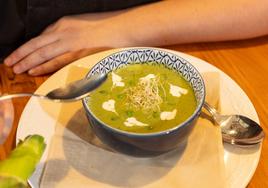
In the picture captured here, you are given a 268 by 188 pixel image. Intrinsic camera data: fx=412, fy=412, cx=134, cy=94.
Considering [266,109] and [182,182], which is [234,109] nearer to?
[266,109]

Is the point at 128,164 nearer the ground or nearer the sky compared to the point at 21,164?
nearer the ground

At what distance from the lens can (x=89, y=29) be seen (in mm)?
1008

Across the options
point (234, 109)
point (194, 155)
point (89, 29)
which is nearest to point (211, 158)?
point (194, 155)

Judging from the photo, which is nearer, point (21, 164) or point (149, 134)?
point (21, 164)

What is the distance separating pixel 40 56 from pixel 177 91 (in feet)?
1.28

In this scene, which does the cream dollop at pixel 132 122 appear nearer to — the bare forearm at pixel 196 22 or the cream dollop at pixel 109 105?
the cream dollop at pixel 109 105

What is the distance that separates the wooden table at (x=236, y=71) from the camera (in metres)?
0.83

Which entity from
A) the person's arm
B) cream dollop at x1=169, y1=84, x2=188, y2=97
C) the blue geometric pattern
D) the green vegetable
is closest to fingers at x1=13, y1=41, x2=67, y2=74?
the person's arm

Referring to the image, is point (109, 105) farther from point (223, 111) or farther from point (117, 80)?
point (223, 111)

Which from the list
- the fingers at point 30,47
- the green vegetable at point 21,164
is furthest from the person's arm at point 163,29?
the green vegetable at point 21,164

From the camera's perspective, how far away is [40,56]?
0.97 m

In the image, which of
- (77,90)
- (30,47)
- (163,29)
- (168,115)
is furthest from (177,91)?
(30,47)

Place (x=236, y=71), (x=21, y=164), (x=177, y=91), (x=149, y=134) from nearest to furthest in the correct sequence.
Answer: (x=21, y=164)
(x=149, y=134)
(x=177, y=91)
(x=236, y=71)

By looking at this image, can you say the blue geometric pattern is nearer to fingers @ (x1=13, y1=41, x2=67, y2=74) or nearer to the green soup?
the green soup
